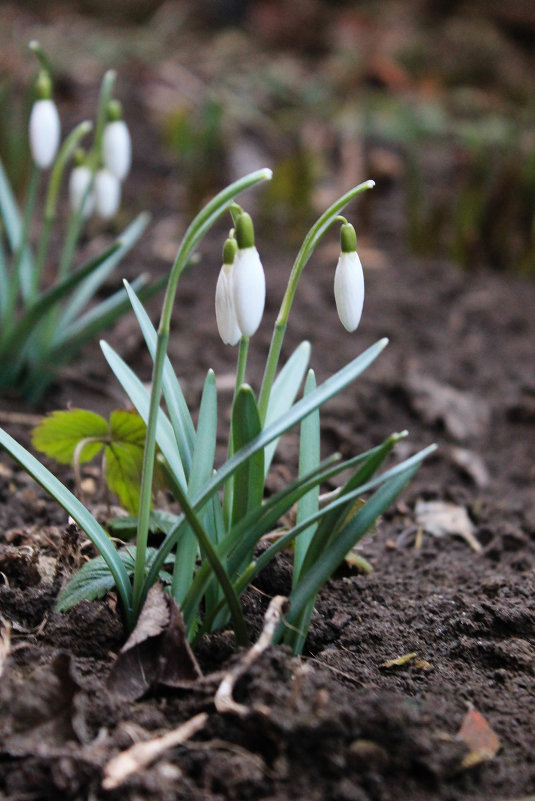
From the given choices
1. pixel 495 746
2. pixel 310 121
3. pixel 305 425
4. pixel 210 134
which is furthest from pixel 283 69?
pixel 495 746

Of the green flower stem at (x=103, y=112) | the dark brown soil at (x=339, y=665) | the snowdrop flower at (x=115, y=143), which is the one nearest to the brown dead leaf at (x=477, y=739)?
the dark brown soil at (x=339, y=665)

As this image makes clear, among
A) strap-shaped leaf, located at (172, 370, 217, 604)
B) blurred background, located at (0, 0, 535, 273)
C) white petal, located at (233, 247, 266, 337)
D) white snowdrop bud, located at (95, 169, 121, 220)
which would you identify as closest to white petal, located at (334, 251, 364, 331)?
white petal, located at (233, 247, 266, 337)

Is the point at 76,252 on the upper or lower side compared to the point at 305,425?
lower

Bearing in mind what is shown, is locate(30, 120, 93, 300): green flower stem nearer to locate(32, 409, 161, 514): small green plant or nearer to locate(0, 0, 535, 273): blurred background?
locate(32, 409, 161, 514): small green plant

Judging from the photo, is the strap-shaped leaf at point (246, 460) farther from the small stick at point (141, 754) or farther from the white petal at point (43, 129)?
the white petal at point (43, 129)

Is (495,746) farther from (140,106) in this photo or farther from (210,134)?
(140,106)
